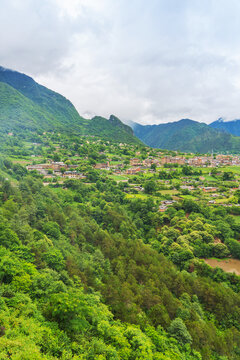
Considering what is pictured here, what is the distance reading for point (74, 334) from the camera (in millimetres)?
10375

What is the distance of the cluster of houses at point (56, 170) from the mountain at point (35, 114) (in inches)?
2018

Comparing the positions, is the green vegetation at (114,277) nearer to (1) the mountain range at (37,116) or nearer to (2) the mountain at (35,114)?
(2) the mountain at (35,114)

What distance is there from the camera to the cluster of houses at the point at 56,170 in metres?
64.0

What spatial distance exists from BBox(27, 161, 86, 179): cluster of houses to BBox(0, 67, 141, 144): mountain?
5126cm

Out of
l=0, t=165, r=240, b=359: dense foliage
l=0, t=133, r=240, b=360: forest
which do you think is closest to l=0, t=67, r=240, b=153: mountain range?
l=0, t=133, r=240, b=360: forest

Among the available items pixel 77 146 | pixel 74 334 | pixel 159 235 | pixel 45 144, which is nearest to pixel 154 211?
pixel 159 235

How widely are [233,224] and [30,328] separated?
4137 centimetres

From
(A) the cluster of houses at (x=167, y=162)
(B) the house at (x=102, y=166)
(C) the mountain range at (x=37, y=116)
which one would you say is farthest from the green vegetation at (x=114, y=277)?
(C) the mountain range at (x=37, y=116)

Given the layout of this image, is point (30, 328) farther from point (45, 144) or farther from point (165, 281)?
point (45, 144)

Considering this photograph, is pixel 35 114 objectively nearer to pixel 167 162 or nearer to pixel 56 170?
pixel 56 170

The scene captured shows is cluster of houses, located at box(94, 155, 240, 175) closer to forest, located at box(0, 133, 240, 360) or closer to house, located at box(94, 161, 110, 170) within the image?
house, located at box(94, 161, 110, 170)

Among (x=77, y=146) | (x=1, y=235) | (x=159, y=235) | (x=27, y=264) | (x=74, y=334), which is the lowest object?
(x=159, y=235)

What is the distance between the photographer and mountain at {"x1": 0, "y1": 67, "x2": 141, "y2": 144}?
121062 millimetres

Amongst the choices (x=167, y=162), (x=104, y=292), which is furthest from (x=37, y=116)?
(x=104, y=292)
